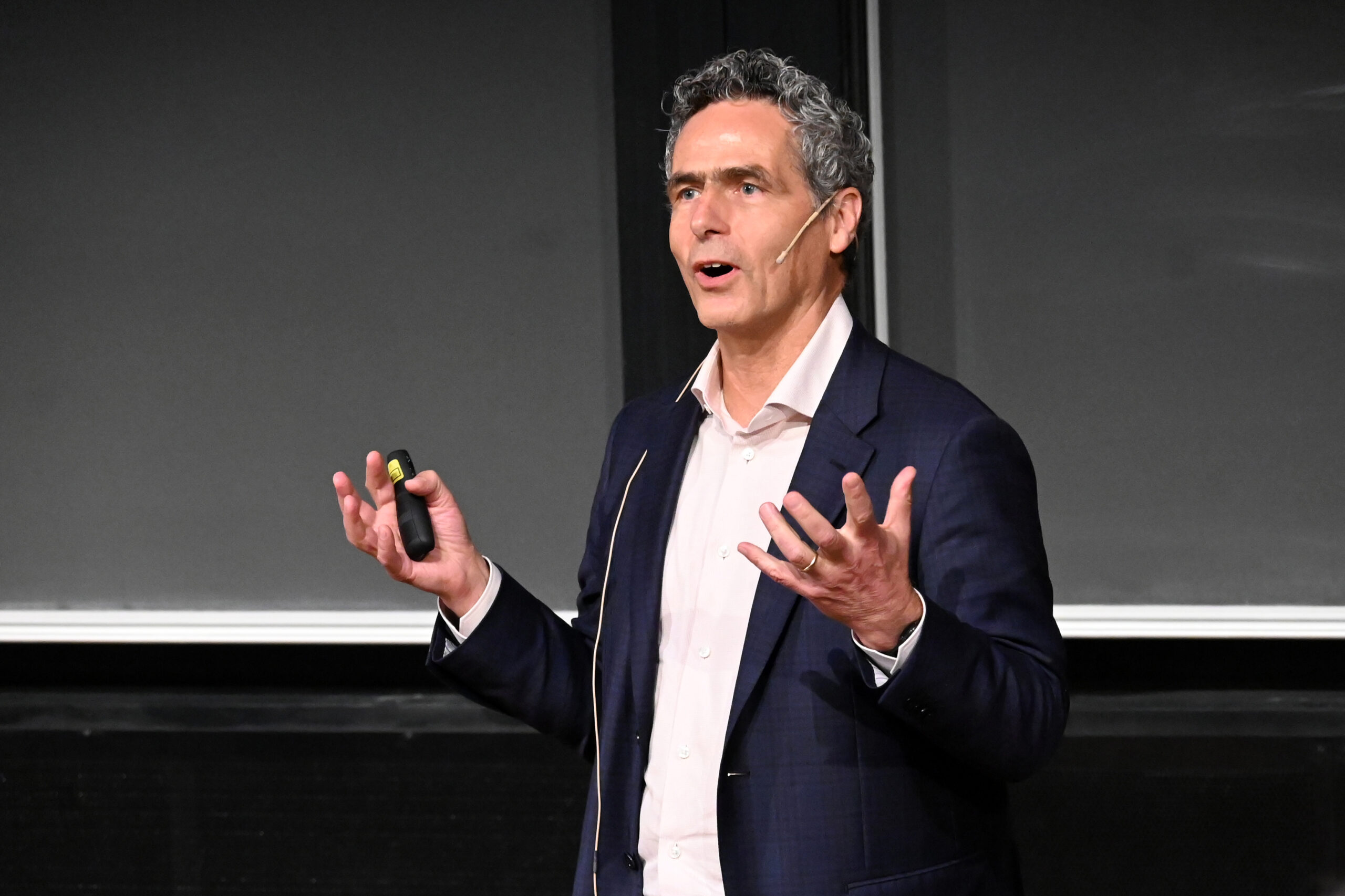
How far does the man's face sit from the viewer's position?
136cm

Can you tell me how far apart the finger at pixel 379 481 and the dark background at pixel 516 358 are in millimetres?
1496

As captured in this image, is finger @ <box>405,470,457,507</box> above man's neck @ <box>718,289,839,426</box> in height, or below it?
below

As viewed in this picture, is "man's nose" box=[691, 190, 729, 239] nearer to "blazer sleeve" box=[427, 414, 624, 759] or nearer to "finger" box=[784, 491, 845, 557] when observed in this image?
"blazer sleeve" box=[427, 414, 624, 759]

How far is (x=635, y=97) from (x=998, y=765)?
205 cm

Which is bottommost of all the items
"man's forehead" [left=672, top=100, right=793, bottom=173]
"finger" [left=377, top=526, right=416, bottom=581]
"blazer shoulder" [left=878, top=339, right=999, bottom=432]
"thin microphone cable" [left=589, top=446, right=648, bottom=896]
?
"thin microphone cable" [left=589, top=446, right=648, bottom=896]

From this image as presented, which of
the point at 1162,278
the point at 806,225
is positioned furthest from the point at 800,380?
the point at 1162,278

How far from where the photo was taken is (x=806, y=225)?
1.39 meters

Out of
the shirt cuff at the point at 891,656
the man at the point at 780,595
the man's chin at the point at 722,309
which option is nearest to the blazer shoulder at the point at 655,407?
the man at the point at 780,595

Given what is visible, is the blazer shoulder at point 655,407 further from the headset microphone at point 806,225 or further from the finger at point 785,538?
the finger at point 785,538

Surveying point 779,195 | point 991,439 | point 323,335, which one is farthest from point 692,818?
point 323,335

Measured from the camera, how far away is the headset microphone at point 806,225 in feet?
4.49

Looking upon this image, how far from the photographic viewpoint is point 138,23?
3.17 m

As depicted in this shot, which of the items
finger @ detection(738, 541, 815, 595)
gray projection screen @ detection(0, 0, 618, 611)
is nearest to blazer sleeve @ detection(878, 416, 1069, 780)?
finger @ detection(738, 541, 815, 595)

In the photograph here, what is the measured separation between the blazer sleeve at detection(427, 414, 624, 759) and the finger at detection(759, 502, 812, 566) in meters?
0.51
